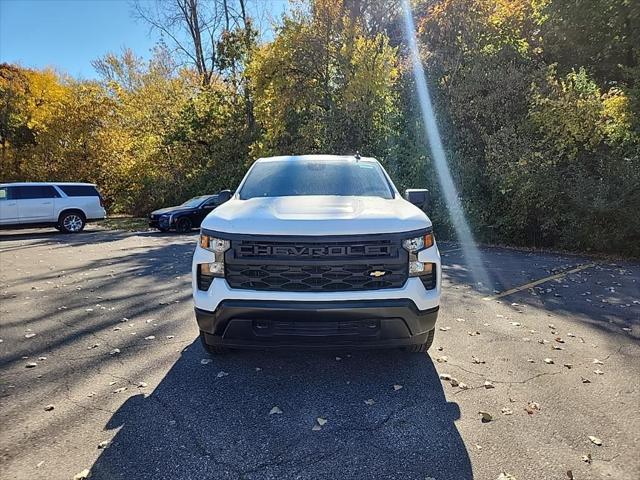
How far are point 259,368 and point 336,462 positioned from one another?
4.41 ft

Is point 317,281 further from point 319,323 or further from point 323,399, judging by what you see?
point 323,399

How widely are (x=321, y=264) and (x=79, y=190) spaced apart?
14992mm

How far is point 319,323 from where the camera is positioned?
9.83 ft

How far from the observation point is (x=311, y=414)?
2.87m

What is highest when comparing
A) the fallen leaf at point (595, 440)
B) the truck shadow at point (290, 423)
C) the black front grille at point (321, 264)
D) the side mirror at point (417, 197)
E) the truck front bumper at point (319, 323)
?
the side mirror at point (417, 197)

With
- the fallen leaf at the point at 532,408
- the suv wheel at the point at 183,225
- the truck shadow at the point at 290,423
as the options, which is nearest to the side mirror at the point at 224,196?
the truck shadow at the point at 290,423

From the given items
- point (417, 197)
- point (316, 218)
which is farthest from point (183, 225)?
point (316, 218)

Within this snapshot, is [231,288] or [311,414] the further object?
[231,288]

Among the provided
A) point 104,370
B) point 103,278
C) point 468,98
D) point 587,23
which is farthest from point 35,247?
point 587,23

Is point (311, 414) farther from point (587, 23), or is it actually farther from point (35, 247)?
point (587, 23)

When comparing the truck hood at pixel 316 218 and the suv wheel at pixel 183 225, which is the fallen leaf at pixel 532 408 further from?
the suv wheel at pixel 183 225

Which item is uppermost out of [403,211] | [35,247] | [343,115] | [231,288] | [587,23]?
[587,23]

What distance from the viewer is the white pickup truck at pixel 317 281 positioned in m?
3.00

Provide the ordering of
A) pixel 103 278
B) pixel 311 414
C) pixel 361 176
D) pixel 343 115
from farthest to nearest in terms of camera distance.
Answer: pixel 343 115 → pixel 103 278 → pixel 361 176 → pixel 311 414
